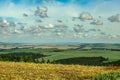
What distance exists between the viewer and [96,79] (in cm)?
3222

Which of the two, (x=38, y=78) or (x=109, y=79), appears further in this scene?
(x=38, y=78)

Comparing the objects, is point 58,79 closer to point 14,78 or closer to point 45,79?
point 45,79

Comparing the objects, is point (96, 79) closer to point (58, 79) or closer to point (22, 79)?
point (58, 79)

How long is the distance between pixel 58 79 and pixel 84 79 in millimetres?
2932

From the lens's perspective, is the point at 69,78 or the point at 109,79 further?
the point at 69,78

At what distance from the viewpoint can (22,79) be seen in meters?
32.8

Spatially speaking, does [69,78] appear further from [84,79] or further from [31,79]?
[31,79]

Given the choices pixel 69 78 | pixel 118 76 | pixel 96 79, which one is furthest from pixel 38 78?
pixel 118 76

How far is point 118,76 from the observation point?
3366cm

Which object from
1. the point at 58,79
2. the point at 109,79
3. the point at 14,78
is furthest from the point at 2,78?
the point at 109,79

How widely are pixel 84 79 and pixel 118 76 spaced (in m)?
3.80

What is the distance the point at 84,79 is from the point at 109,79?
12.1ft

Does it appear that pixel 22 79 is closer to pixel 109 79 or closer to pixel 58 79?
pixel 58 79

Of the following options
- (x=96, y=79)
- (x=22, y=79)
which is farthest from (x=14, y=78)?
(x=96, y=79)
